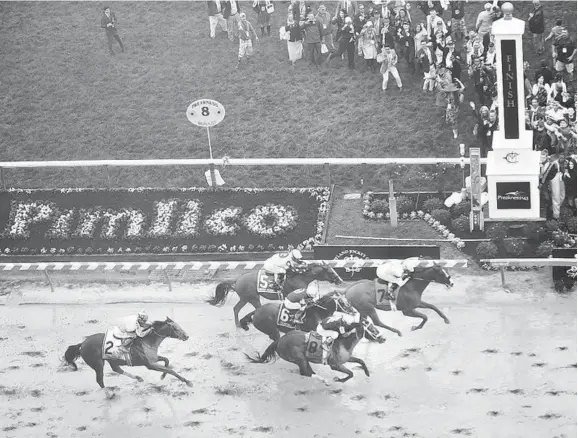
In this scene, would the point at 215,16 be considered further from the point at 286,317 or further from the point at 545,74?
the point at 286,317

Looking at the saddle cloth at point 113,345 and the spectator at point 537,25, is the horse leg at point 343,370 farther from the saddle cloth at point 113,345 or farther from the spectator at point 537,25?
the spectator at point 537,25

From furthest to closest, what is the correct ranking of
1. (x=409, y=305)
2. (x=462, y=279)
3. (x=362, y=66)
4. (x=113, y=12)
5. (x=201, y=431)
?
1. (x=113, y=12)
2. (x=362, y=66)
3. (x=462, y=279)
4. (x=409, y=305)
5. (x=201, y=431)

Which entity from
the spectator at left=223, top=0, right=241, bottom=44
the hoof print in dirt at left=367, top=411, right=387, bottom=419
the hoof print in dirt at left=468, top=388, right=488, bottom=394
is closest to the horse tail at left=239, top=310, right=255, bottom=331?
the hoof print in dirt at left=367, top=411, right=387, bottom=419

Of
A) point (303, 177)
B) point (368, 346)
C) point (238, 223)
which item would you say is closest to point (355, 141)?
point (303, 177)

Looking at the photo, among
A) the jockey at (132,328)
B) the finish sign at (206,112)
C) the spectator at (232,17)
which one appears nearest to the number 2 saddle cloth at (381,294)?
the jockey at (132,328)

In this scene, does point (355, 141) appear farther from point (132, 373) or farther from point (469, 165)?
point (132, 373)

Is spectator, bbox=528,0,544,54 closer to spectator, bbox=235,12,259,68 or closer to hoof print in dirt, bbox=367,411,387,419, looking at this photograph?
spectator, bbox=235,12,259,68
